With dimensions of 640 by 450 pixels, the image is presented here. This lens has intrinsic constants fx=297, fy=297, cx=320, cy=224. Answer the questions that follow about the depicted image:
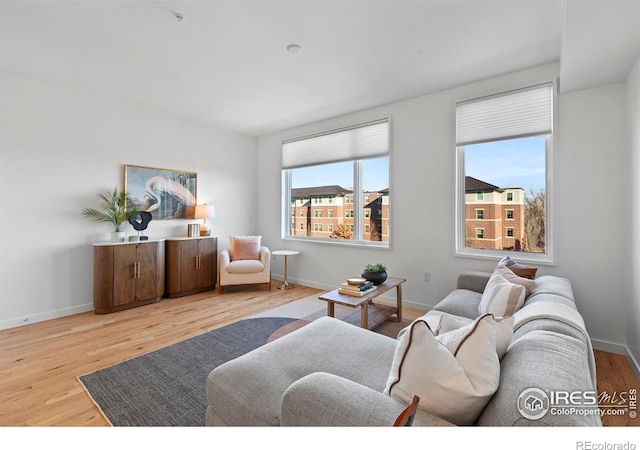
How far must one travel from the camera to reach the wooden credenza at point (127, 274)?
343 cm

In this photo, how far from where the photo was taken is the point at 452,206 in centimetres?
335

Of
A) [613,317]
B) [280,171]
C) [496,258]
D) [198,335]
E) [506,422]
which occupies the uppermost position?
[280,171]

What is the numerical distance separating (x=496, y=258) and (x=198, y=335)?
3090 mm

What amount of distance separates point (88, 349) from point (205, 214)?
2.29 m

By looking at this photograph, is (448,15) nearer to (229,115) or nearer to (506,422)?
(506,422)

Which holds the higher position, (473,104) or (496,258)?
(473,104)

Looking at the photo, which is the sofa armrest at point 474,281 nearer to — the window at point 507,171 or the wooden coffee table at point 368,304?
the window at point 507,171

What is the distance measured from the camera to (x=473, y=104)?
3213 millimetres

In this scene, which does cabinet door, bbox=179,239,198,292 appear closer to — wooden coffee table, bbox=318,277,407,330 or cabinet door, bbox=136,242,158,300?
cabinet door, bbox=136,242,158,300

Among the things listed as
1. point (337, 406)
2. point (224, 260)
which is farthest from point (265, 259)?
point (337, 406)

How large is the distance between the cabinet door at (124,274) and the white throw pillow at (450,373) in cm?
366

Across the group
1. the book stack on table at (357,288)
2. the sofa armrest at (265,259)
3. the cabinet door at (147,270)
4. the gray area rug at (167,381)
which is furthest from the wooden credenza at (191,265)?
the book stack on table at (357,288)

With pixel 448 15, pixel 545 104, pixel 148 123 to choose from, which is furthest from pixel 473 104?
pixel 148 123

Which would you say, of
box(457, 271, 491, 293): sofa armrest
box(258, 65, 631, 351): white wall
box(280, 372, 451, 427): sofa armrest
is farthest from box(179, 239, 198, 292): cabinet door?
box(280, 372, 451, 427): sofa armrest
